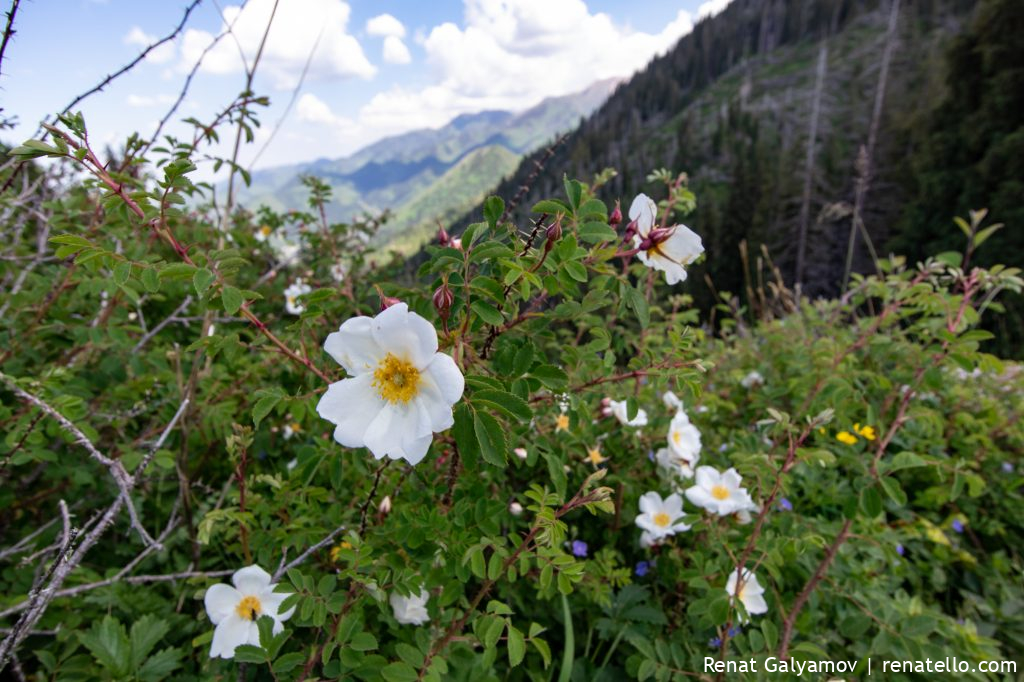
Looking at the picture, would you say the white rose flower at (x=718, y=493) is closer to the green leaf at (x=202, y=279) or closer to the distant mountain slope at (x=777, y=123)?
the green leaf at (x=202, y=279)

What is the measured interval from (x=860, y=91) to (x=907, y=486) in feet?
266

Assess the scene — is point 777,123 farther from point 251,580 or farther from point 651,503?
point 251,580

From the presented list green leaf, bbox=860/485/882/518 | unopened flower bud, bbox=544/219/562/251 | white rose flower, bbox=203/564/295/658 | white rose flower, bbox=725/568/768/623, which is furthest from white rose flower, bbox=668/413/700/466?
white rose flower, bbox=203/564/295/658

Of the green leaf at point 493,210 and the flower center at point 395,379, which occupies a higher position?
the green leaf at point 493,210

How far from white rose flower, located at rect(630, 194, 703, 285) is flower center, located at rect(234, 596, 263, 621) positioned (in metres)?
1.37

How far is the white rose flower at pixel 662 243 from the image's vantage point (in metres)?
1.22

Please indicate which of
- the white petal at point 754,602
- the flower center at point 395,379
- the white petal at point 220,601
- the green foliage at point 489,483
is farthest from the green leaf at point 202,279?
the white petal at point 754,602

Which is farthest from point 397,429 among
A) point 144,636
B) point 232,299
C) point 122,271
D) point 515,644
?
point 144,636

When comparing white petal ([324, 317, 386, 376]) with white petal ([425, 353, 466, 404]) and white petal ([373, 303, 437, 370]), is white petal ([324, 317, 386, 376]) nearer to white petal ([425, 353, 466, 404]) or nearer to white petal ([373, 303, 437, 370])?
white petal ([373, 303, 437, 370])

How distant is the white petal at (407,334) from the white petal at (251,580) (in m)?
0.83

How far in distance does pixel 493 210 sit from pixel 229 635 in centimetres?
132

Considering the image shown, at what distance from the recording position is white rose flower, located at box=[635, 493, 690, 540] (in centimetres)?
183

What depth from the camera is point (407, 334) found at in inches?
38.2

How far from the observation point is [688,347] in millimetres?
1296
